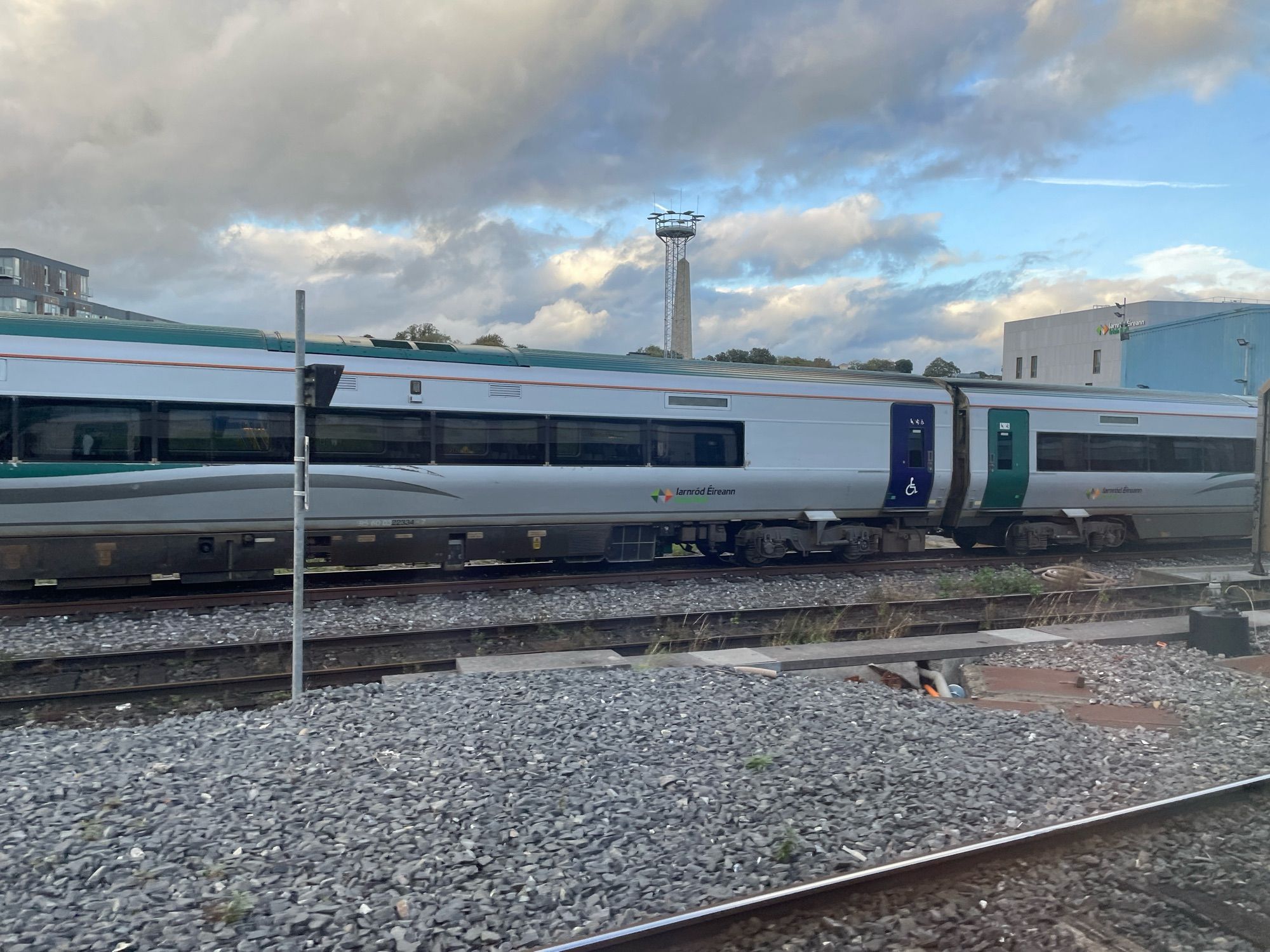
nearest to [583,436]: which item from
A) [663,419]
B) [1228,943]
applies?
[663,419]

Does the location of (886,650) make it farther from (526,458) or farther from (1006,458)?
(1006,458)

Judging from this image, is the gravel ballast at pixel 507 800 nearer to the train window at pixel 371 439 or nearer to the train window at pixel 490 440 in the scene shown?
the train window at pixel 371 439

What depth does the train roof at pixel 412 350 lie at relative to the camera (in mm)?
10297

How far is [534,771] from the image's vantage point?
509 cm

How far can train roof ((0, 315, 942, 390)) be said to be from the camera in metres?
10.3

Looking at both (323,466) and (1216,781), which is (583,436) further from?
(1216,781)

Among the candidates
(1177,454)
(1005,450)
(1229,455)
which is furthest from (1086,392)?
(1229,455)

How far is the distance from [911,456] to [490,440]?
7.51 metres

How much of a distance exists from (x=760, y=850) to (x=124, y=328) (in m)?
9.88

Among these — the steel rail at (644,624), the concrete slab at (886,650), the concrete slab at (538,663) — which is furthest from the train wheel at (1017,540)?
the concrete slab at (538,663)

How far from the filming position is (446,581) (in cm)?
1248

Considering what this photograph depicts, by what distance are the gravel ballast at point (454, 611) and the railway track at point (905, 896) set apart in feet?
19.5

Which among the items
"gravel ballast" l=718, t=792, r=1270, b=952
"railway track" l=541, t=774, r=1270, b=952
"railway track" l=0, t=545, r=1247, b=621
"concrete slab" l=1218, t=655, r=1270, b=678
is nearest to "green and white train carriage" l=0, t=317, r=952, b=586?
"railway track" l=0, t=545, r=1247, b=621

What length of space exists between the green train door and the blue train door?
1.21 meters
